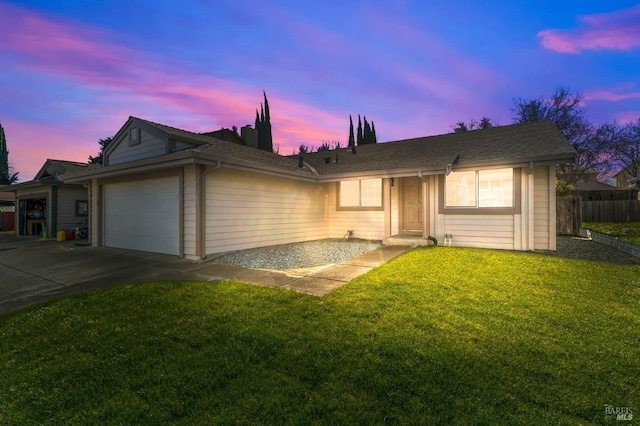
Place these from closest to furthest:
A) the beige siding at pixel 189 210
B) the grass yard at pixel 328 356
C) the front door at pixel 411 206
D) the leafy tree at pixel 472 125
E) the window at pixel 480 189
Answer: the grass yard at pixel 328 356
the beige siding at pixel 189 210
the window at pixel 480 189
the front door at pixel 411 206
the leafy tree at pixel 472 125

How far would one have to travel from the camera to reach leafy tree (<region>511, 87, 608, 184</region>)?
21.8 m

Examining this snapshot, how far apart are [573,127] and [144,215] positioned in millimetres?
29086

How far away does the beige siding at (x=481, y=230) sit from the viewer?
8.79 metres

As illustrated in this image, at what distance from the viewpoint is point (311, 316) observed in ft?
12.6

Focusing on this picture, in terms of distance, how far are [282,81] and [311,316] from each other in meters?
13.0

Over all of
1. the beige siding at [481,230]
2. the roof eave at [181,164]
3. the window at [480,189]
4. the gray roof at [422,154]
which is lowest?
the beige siding at [481,230]

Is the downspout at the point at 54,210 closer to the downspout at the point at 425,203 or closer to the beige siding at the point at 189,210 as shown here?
the beige siding at the point at 189,210

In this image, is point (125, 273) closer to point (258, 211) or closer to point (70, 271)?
point (70, 271)

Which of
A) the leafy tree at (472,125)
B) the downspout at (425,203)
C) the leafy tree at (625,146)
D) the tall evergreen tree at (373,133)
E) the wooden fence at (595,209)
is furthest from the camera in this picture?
the tall evergreen tree at (373,133)

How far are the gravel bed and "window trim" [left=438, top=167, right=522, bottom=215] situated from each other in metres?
2.79

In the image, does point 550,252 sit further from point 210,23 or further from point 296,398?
point 210,23

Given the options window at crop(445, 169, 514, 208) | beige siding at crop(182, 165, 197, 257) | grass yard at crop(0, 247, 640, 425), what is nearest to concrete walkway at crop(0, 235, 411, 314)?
beige siding at crop(182, 165, 197, 257)

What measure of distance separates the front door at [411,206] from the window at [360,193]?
95 cm

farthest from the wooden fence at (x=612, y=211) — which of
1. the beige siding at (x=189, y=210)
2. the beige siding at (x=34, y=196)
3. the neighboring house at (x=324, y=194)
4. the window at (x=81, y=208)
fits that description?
the beige siding at (x=34, y=196)
